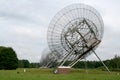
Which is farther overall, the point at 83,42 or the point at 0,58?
the point at 0,58

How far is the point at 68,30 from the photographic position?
75.0m

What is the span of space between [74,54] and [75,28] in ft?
22.3

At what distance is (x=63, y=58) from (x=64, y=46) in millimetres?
3627

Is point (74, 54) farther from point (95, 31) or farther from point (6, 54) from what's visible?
point (6, 54)

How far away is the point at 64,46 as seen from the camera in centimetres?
7638

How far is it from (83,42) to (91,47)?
79.5 inches

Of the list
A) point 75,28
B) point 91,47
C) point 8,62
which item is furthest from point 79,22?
point 8,62

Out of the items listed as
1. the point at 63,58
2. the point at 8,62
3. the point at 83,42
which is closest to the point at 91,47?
the point at 83,42

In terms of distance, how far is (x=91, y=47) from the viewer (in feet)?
252

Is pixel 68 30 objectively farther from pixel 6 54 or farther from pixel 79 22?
pixel 6 54

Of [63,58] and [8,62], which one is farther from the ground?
[8,62]

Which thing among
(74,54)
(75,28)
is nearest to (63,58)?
(74,54)

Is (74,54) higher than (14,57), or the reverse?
(14,57)

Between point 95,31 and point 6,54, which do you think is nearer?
point 95,31
